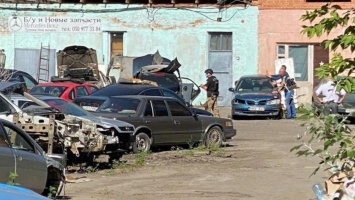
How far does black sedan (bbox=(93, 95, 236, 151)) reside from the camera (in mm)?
19453

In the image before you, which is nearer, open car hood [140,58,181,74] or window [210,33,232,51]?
open car hood [140,58,181,74]

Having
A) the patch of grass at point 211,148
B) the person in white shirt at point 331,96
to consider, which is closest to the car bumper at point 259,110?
the patch of grass at point 211,148

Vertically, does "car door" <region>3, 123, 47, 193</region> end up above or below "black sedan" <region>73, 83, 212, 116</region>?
below

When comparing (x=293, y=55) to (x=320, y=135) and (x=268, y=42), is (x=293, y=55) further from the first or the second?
(x=320, y=135)

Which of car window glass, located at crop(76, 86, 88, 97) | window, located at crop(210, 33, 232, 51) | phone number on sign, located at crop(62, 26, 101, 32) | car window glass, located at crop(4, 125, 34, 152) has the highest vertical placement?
phone number on sign, located at crop(62, 26, 101, 32)

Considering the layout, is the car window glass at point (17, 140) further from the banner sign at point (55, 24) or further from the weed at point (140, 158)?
the banner sign at point (55, 24)

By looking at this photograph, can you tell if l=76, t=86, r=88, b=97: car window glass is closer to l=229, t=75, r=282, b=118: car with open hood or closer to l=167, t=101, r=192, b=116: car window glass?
l=167, t=101, r=192, b=116: car window glass

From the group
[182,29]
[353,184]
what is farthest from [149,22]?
[353,184]

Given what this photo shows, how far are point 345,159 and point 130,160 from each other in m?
11.4

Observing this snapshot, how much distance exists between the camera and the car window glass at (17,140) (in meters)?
12.4

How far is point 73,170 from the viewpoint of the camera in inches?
667

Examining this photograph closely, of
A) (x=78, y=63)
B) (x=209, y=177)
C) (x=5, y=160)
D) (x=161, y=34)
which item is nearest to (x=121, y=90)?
(x=209, y=177)


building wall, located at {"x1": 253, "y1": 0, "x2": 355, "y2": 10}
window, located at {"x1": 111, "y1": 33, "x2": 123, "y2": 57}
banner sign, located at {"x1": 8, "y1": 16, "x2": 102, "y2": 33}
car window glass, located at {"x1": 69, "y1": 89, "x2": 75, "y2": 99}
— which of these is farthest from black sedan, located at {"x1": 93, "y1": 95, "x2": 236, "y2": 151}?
banner sign, located at {"x1": 8, "y1": 16, "x2": 102, "y2": 33}

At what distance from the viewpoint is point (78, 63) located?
116 feet
